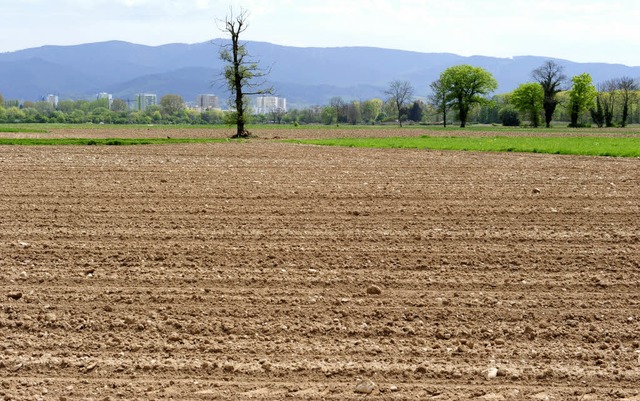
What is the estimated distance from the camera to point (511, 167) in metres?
24.5

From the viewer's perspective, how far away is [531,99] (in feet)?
358

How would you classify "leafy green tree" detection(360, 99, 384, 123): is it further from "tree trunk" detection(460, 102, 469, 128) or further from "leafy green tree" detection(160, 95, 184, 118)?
"tree trunk" detection(460, 102, 469, 128)

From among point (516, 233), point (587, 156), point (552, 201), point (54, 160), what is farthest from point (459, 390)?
point (587, 156)

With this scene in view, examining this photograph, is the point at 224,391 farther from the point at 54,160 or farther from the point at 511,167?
the point at 54,160

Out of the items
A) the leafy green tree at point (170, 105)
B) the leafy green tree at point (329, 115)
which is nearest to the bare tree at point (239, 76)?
the leafy green tree at point (329, 115)

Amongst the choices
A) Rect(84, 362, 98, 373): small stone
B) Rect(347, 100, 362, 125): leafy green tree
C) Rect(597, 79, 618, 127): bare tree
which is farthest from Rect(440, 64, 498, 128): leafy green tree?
Rect(84, 362, 98, 373): small stone

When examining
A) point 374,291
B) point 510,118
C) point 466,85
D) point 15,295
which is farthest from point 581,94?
point 15,295

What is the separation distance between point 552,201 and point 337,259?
728 cm

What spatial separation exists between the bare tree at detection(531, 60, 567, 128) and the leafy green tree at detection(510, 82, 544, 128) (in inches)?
38.8

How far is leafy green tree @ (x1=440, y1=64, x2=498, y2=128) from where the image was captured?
106875mm

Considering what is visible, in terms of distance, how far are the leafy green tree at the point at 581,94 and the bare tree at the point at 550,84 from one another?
2.41 meters

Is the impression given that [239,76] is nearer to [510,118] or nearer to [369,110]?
[510,118]

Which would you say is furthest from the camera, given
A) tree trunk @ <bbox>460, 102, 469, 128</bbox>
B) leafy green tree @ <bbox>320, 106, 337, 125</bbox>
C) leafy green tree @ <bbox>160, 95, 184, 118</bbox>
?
leafy green tree @ <bbox>160, 95, 184, 118</bbox>

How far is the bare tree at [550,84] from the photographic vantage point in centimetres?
10519
